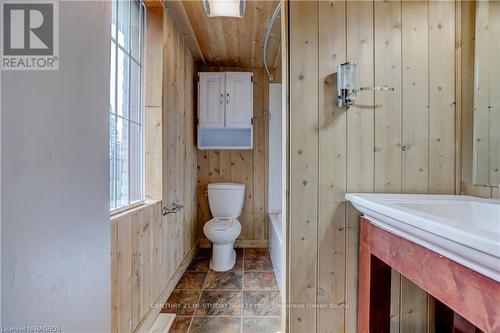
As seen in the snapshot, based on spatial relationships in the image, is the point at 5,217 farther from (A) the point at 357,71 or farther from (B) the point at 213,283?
(B) the point at 213,283

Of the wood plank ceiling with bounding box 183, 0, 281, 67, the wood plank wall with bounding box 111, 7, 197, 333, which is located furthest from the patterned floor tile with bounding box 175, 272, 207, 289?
the wood plank ceiling with bounding box 183, 0, 281, 67

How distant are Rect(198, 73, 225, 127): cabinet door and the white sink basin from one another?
2.01m

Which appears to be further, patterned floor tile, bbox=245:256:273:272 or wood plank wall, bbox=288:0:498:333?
patterned floor tile, bbox=245:256:273:272

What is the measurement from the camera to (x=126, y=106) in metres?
1.59

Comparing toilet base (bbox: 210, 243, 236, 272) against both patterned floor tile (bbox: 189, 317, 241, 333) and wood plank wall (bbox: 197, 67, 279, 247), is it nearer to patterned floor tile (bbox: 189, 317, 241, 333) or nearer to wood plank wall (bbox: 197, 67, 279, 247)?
wood plank wall (bbox: 197, 67, 279, 247)

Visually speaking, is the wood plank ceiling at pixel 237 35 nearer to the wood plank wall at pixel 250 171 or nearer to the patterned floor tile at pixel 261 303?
the wood plank wall at pixel 250 171

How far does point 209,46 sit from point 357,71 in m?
1.85

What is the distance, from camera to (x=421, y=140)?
1306 millimetres

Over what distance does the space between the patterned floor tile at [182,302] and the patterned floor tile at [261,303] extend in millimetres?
400

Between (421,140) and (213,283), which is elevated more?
(421,140)

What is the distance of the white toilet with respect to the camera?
2.42 meters

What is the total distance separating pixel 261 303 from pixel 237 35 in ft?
7.89

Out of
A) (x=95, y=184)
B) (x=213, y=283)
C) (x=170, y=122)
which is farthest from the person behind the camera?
(x=213, y=283)

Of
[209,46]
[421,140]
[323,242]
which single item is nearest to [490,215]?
[421,140]
